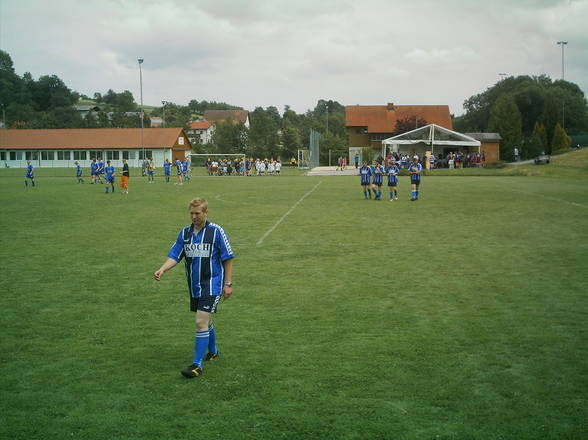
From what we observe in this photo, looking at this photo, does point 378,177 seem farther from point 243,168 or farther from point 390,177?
point 243,168

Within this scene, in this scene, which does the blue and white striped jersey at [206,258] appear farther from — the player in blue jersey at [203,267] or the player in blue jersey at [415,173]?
the player in blue jersey at [415,173]

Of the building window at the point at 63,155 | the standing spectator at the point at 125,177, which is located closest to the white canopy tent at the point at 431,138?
the standing spectator at the point at 125,177

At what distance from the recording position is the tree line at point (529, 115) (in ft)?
247

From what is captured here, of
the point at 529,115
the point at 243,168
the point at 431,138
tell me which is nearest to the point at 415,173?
the point at 431,138

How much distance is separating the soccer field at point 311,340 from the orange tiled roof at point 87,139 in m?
70.3

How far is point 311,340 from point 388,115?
264ft

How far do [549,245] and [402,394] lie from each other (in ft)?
32.4

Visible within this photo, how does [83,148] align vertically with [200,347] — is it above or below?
above

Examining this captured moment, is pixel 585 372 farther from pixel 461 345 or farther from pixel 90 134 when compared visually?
pixel 90 134

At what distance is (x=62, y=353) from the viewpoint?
22.1ft

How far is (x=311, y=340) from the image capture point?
712 cm

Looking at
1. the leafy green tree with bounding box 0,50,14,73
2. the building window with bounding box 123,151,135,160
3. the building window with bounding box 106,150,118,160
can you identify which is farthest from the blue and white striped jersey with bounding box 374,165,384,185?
the leafy green tree with bounding box 0,50,14,73

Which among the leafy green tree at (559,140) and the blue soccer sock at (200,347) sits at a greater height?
the leafy green tree at (559,140)

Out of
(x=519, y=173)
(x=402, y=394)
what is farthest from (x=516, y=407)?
(x=519, y=173)
